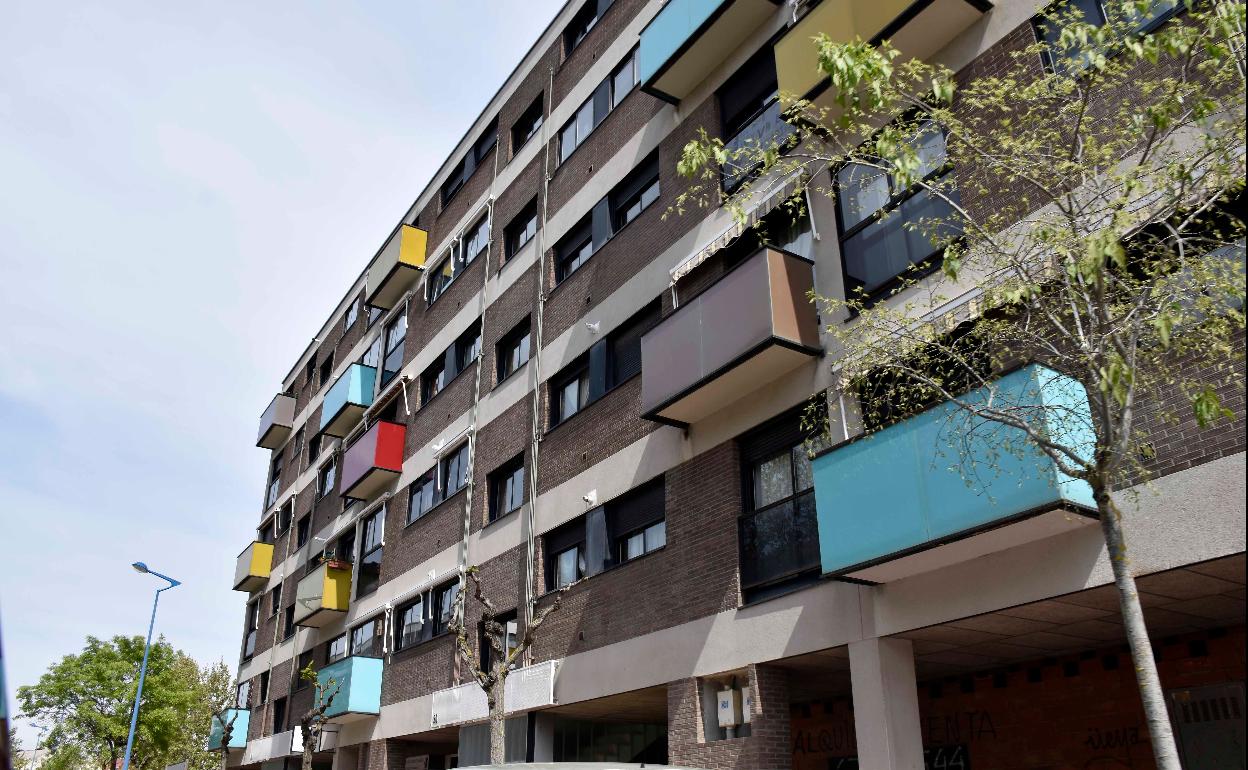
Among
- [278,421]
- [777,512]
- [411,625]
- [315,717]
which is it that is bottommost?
[315,717]

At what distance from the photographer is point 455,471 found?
900 inches

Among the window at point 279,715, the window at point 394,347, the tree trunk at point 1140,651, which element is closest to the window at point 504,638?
the window at point 394,347

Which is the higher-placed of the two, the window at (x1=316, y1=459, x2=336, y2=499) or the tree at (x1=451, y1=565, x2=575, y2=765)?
the window at (x1=316, y1=459, x2=336, y2=499)

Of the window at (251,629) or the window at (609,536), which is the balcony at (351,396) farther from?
the window at (609,536)

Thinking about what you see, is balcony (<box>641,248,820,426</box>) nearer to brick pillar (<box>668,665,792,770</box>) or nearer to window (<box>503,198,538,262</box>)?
brick pillar (<box>668,665,792,770</box>)

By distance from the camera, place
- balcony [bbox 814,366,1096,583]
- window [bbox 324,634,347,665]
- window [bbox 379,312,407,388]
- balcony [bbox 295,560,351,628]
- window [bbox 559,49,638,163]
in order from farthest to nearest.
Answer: window [bbox 379,312,407,388]
window [bbox 324,634,347,665]
balcony [bbox 295,560,351,628]
window [bbox 559,49,638,163]
balcony [bbox 814,366,1096,583]

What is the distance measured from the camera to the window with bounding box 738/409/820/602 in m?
12.6

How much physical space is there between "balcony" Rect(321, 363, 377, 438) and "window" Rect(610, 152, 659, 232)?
12847 millimetres

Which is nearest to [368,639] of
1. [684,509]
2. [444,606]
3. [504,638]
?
[444,606]

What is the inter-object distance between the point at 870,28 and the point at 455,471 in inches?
539

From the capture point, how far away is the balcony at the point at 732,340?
1294 centimetres

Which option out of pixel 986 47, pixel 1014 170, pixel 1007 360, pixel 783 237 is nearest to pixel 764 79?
pixel 783 237

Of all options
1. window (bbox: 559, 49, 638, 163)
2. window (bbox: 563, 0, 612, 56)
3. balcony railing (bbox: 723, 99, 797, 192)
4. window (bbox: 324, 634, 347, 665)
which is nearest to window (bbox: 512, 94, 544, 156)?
window (bbox: 563, 0, 612, 56)

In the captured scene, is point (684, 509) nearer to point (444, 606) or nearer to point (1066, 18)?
point (1066, 18)
